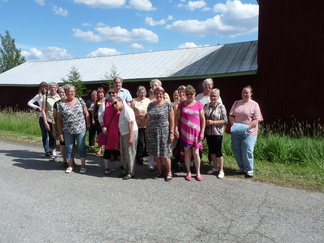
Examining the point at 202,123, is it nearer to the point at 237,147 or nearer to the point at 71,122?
the point at 237,147

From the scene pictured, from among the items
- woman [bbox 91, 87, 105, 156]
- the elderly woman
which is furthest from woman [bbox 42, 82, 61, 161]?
the elderly woman

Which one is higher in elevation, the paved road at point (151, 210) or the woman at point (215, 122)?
the woman at point (215, 122)

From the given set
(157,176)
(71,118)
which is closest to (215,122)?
(157,176)

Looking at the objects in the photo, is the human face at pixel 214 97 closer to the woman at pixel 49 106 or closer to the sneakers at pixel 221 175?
the sneakers at pixel 221 175

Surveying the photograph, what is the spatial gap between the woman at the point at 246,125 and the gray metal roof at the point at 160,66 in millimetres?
6839

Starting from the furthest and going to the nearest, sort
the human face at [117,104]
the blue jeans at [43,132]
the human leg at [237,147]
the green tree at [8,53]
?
the green tree at [8,53] → the blue jeans at [43,132] → the human leg at [237,147] → the human face at [117,104]

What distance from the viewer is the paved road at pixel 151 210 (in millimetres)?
3139

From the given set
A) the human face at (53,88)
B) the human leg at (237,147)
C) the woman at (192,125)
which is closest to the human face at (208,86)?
the woman at (192,125)

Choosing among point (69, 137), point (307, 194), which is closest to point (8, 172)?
point (69, 137)

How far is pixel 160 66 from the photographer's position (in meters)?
16.4

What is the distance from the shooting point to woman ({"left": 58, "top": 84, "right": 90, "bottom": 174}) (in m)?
5.57

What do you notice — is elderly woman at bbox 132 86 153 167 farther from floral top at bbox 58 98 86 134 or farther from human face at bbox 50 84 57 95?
human face at bbox 50 84 57 95

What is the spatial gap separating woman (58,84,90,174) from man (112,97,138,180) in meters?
0.86

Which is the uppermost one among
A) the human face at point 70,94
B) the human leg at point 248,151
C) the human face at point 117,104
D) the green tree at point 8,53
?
the green tree at point 8,53
